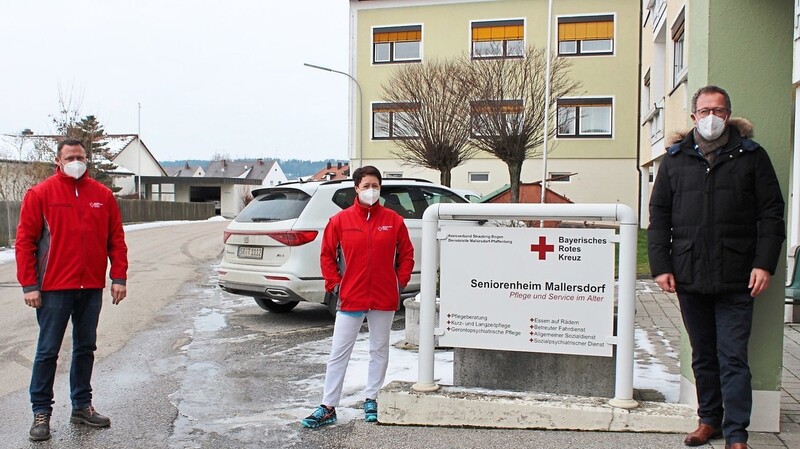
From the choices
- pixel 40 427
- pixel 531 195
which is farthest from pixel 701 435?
pixel 531 195

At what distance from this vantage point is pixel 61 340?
5.22m

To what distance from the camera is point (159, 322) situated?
10.1 m

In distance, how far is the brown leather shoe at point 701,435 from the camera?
456 centimetres

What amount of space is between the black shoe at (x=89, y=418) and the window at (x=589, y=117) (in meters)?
29.4

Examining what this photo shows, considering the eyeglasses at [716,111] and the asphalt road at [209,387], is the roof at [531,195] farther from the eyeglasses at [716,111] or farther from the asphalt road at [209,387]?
the eyeglasses at [716,111]

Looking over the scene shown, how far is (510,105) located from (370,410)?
20.0 m

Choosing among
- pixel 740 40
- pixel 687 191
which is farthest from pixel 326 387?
pixel 740 40

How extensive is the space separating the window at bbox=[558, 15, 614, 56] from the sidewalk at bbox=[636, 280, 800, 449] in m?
21.1

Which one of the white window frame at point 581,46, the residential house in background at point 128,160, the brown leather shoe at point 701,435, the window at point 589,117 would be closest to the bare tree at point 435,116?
the white window frame at point 581,46

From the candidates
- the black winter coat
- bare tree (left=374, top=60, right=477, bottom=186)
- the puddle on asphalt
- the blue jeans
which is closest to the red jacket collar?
the blue jeans

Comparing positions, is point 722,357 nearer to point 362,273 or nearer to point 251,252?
point 362,273

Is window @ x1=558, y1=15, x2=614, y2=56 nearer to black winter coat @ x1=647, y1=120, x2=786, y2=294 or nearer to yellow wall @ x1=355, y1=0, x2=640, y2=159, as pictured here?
yellow wall @ x1=355, y1=0, x2=640, y2=159

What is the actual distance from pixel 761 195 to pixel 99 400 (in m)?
4.92

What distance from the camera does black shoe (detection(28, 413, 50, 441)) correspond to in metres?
4.96
